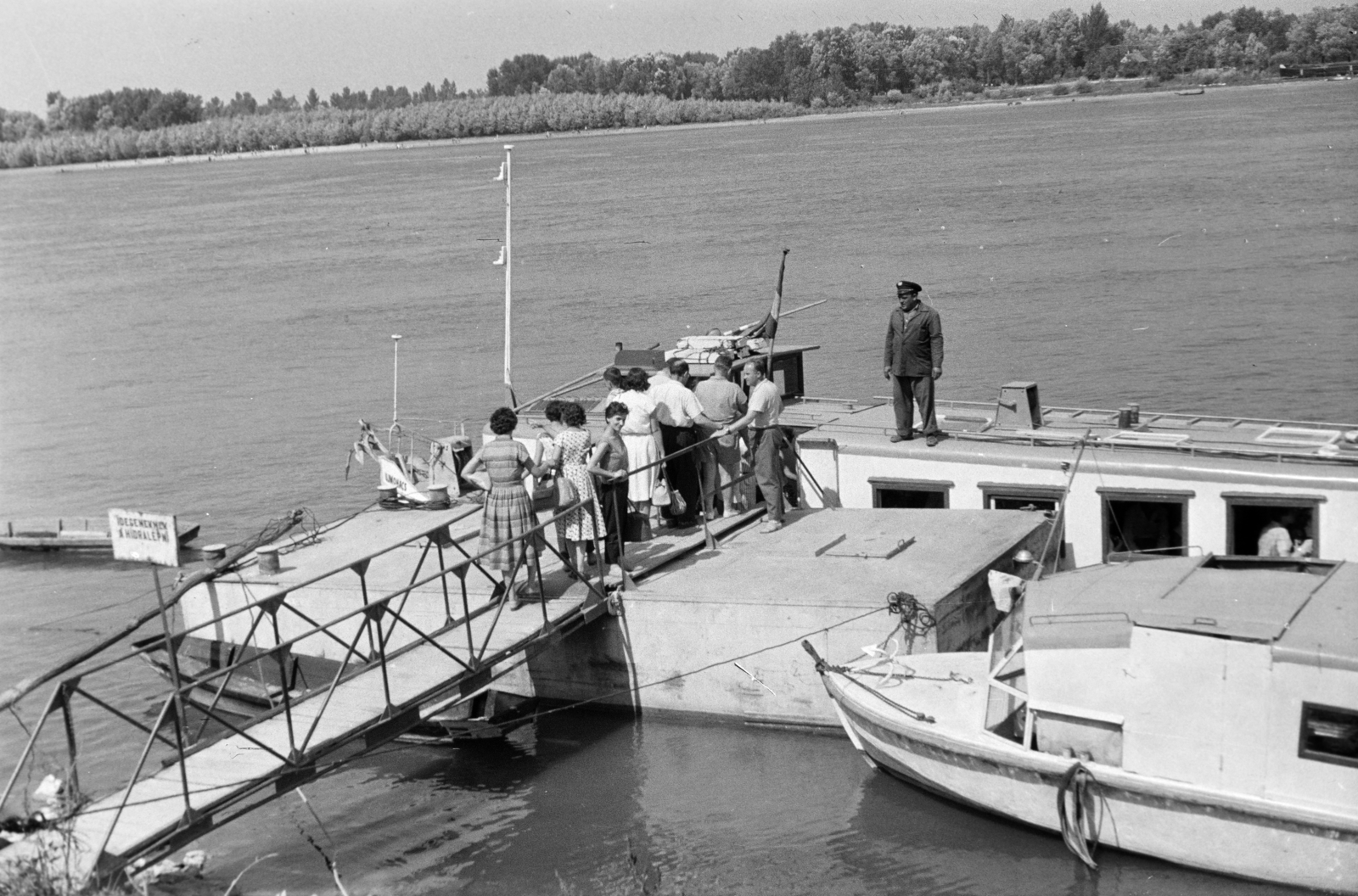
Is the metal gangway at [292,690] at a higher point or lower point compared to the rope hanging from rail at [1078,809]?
higher

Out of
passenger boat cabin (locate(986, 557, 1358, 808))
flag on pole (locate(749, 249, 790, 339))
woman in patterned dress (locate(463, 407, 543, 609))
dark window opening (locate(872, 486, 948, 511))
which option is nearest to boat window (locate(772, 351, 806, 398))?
flag on pole (locate(749, 249, 790, 339))

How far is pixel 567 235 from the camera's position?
7338 cm

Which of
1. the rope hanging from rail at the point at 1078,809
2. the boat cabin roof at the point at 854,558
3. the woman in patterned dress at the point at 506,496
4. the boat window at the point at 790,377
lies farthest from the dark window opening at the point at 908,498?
the rope hanging from rail at the point at 1078,809

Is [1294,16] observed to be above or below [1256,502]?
above

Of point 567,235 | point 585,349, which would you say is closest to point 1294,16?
point 567,235

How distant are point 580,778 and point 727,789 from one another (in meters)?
1.55

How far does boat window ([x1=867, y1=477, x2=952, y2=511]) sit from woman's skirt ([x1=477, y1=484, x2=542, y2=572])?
15.2 ft

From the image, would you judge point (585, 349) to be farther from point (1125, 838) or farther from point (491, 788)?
point (1125, 838)

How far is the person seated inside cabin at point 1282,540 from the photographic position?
47.7 ft

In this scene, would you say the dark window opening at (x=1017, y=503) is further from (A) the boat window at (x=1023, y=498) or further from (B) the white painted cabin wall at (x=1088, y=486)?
(B) the white painted cabin wall at (x=1088, y=486)

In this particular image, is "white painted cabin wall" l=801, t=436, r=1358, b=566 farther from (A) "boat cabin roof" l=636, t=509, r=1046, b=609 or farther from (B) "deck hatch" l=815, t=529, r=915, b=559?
(B) "deck hatch" l=815, t=529, r=915, b=559

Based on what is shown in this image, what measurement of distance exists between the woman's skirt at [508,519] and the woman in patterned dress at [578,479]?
42 centimetres

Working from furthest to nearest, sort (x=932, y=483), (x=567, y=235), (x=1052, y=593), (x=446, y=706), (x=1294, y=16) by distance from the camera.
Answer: (x=1294, y=16)
(x=567, y=235)
(x=932, y=483)
(x=446, y=706)
(x=1052, y=593)

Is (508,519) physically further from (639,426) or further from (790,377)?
(790,377)
